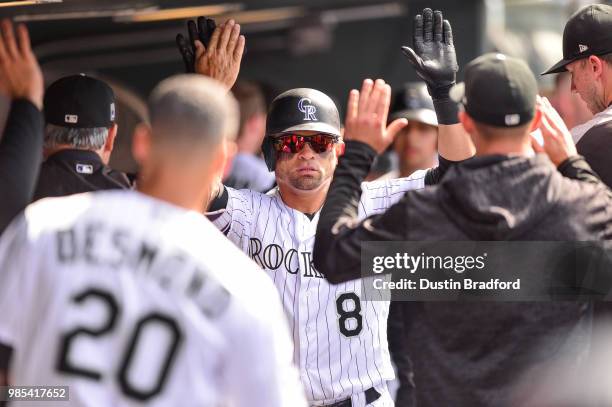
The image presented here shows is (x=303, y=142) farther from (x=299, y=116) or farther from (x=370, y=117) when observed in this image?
(x=370, y=117)

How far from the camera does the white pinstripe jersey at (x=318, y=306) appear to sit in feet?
12.8

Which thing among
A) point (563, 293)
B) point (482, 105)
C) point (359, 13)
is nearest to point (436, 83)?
point (482, 105)

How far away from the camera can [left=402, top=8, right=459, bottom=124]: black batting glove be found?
3.50m

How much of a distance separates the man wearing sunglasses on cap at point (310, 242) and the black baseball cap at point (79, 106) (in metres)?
0.40

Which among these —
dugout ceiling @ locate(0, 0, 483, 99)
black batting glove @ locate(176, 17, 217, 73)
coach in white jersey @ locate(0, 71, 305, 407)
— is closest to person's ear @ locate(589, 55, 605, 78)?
black batting glove @ locate(176, 17, 217, 73)

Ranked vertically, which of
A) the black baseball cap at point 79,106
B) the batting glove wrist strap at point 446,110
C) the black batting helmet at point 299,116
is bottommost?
the black batting helmet at point 299,116

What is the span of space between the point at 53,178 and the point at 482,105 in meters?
1.65

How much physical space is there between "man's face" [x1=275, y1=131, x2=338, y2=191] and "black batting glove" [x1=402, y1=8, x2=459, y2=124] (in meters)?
0.59

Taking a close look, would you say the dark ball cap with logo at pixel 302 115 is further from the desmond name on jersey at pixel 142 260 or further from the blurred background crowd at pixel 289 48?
the desmond name on jersey at pixel 142 260

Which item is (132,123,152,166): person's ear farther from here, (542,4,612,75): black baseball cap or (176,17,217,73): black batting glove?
(542,4,612,75): black baseball cap

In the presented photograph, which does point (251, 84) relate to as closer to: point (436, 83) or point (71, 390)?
point (436, 83)

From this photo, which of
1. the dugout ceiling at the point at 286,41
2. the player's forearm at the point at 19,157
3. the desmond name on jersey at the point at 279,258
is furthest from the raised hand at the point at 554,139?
the dugout ceiling at the point at 286,41

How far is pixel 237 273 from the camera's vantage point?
8.05 ft

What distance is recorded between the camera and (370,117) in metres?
3.07
